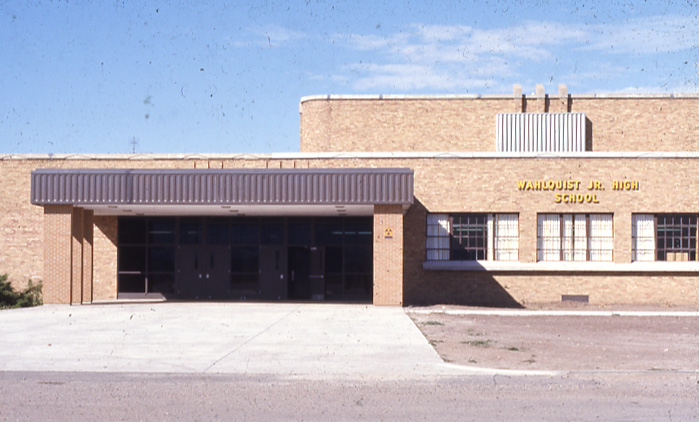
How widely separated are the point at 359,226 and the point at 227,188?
729cm

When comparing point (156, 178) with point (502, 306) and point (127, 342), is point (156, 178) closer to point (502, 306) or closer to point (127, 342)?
point (127, 342)

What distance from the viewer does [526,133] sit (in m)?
A: 40.1

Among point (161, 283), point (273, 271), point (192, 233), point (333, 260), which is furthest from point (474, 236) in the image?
point (161, 283)

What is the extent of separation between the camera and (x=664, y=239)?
31578 millimetres

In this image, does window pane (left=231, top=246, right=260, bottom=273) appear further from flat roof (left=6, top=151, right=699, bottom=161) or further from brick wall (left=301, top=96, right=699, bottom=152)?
brick wall (left=301, top=96, right=699, bottom=152)

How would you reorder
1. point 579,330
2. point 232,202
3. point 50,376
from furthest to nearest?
point 232,202 → point 579,330 → point 50,376

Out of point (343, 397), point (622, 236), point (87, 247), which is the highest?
point (622, 236)

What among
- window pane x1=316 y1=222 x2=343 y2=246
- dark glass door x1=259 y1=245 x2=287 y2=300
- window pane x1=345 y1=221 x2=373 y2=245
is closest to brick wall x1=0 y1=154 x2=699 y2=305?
window pane x1=345 y1=221 x2=373 y2=245

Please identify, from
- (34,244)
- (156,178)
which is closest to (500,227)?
(156,178)

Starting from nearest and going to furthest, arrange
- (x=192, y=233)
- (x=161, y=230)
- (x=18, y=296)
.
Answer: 1. (x=18, y=296)
2. (x=192, y=233)
3. (x=161, y=230)

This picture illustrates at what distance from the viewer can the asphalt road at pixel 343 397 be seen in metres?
9.81

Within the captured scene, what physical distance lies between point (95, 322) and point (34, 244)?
12.4m

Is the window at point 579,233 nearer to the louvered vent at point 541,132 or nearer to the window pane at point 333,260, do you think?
the window pane at point 333,260

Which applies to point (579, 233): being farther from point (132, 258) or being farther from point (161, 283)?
point (132, 258)
